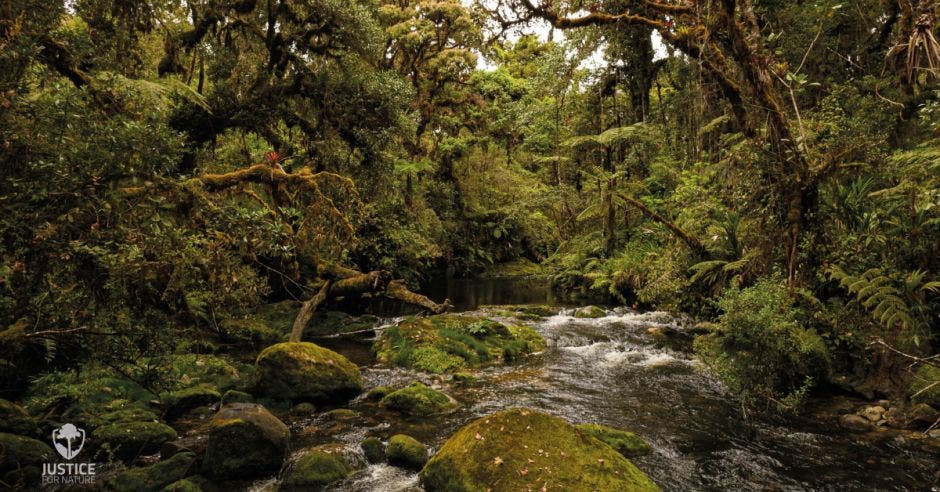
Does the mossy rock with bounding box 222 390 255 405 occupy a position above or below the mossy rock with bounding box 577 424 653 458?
above

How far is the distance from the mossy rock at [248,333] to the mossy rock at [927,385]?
11.4 metres

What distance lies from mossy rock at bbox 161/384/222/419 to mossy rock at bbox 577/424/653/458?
18.1ft

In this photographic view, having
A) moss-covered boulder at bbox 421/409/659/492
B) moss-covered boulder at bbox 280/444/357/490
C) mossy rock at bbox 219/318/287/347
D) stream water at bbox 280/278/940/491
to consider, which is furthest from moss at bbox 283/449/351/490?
mossy rock at bbox 219/318/287/347

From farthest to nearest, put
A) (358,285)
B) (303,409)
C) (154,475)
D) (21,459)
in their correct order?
1. (358,285)
2. (303,409)
3. (154,475)
4. (21,459)

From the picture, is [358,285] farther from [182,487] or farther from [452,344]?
[182,487]

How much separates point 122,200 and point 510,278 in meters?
25.5

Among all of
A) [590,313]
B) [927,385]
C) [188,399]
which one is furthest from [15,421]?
[590,313]

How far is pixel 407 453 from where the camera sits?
18.4ft

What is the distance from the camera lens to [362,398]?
7996 mm

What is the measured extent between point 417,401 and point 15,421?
15.3 feet

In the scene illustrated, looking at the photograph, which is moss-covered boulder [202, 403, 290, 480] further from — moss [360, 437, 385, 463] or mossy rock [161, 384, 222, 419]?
mossy rock [161, 384, 222, 419]

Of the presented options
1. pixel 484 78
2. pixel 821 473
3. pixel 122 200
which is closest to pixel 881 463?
pixel 821 473

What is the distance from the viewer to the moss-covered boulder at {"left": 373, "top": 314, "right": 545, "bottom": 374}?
988 centimetres

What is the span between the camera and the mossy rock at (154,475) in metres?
4.73
